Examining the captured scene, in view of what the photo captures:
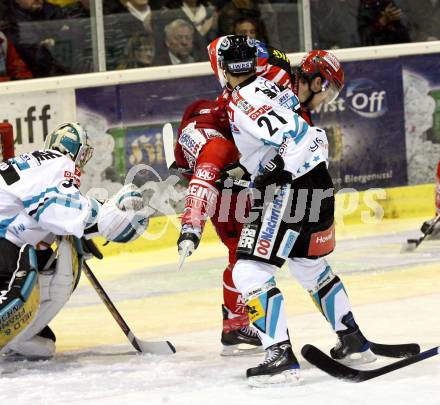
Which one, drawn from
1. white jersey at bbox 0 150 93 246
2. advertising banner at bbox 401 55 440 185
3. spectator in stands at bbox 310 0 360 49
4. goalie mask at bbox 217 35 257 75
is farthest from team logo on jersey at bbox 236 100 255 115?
advertising banner at bbox 401 55 440 185

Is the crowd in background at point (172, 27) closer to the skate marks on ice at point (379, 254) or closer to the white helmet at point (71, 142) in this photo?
the skate marks on ice at point (379, 254)

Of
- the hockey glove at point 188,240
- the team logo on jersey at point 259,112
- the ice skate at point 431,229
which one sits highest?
the team logo on jersey at point 259,112

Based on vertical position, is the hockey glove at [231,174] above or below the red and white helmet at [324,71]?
below

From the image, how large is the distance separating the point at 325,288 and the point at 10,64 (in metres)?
3.90

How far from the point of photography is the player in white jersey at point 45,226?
4.69 metres

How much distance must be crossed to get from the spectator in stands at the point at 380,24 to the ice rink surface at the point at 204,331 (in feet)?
5.09

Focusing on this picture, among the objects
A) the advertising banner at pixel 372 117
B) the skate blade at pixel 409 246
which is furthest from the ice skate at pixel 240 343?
the advertising banner at pixel 372 117

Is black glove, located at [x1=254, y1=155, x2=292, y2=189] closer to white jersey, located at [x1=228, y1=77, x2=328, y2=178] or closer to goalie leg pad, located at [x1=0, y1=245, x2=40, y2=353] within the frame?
white jersey, located at [x1=228, y1=77, x2=328, y2=178]

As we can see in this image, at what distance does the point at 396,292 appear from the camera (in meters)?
6.23

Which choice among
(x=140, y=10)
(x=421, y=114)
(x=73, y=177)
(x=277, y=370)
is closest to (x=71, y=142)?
(x=73, y=177)

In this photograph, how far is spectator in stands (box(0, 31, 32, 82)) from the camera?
7.97m

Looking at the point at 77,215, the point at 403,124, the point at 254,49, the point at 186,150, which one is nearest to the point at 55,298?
the point at 77,215

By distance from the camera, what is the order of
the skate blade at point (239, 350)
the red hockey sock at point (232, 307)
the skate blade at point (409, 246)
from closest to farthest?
the skate blade at point (239, 350) < the red hockey sock at point (232, 307) < the skate blade at point (409, 246)

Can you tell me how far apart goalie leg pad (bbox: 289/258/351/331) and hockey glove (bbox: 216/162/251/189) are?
0.35 meters
